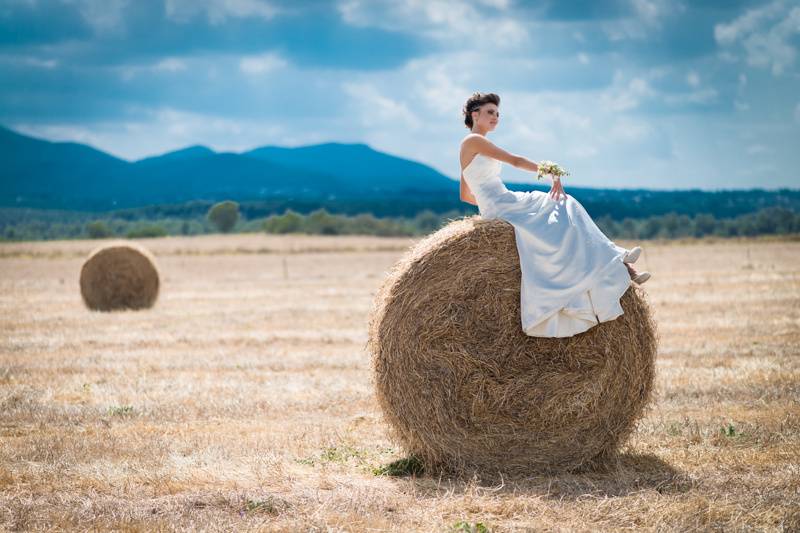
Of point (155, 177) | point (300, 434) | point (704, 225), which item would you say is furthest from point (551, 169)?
point (704, 225)

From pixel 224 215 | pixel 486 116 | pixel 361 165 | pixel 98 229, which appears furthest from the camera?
pixel 361 165

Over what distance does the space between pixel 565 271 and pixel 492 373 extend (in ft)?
3.54

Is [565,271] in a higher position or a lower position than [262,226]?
lower

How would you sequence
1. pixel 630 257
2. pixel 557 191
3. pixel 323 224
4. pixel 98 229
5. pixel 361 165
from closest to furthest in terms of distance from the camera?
pixel 630 257, pixel 557 191, pixel 98 229, pixel 323 224, pixel 361 165

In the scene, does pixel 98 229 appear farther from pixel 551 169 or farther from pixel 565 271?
pixel 565 271

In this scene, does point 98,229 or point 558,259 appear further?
point 98,229

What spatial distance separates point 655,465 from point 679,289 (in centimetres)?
1668

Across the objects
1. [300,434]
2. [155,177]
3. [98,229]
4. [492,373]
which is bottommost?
[300,434]

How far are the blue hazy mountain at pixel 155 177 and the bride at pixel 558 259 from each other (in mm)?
54870

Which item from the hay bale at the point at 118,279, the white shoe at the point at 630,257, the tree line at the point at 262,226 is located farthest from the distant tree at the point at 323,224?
the white shoe at the point at 630,257

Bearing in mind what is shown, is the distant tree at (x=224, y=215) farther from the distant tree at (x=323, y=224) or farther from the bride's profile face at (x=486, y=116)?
the bride's profile face at (x=486, y=116)

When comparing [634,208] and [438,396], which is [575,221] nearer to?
[438,396]

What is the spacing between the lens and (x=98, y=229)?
65438 millimetres

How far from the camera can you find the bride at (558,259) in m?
7.34
